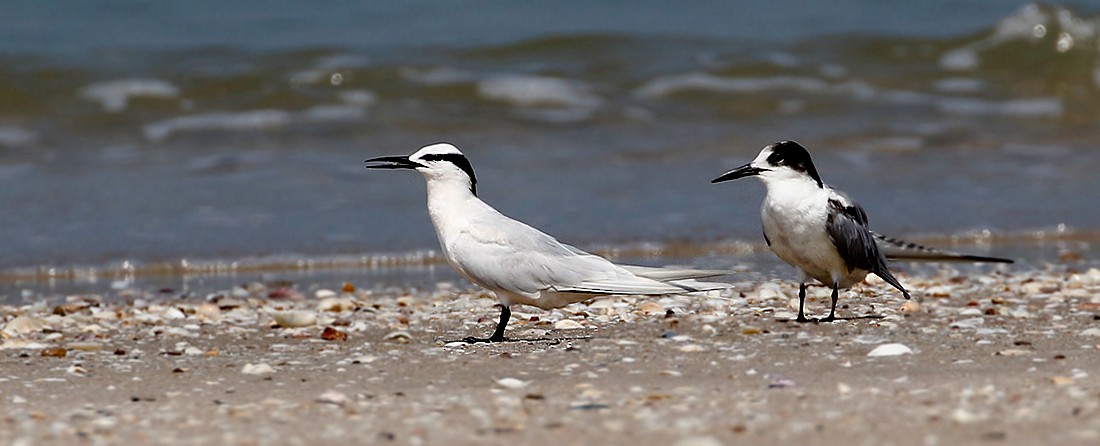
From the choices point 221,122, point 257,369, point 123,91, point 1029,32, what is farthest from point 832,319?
point 1029,32

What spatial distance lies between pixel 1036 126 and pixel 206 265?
7.98 m

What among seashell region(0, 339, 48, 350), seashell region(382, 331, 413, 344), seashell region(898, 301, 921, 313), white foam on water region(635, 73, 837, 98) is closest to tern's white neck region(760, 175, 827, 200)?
seashell region(898, 301, 921, 313)

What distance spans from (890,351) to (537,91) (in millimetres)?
9090

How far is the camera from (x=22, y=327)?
552cm

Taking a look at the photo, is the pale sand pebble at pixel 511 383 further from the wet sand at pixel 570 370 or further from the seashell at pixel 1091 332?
the seashell at pixel 1091 332

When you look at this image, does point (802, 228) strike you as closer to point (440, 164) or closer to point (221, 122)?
point (440, 164)

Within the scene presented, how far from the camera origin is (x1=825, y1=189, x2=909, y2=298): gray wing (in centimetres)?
553

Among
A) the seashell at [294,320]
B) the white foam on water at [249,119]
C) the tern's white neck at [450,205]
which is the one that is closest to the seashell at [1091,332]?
the tern's white neck at [450,205]

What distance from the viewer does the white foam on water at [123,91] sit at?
12.5 meters

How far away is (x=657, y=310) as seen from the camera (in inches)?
231

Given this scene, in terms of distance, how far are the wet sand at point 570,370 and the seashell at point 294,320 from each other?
1cm

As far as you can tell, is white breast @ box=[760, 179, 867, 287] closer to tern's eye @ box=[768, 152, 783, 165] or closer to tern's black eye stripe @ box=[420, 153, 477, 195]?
tern's eye @ box=[768, 152, 783, 165]

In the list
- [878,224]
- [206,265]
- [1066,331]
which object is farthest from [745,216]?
[1066,331]

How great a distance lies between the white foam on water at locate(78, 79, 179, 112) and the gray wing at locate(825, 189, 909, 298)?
8331 mm
